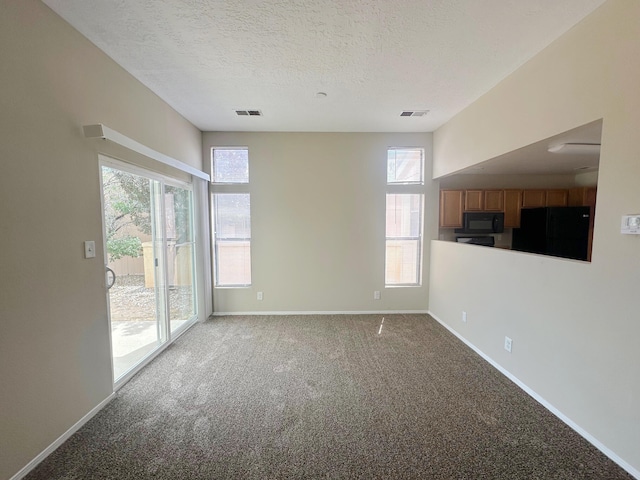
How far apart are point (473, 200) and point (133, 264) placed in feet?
15.1

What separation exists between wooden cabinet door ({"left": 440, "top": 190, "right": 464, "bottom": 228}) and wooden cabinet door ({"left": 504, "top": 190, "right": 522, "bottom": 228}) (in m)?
0.69

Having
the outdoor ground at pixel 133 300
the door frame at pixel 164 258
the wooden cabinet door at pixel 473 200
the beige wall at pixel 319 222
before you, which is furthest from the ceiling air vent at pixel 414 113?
the outdoor ground at pixel 133 300

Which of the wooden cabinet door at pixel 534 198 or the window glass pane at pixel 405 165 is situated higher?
the window glass pane at pixel 405 165

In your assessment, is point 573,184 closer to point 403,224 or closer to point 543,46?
point 403,224

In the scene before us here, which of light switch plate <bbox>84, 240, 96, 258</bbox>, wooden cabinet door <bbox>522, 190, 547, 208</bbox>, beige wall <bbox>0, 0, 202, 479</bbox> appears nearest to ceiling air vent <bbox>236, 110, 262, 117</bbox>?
beige wall <bbox>0, 0, 202, 479</bbox>

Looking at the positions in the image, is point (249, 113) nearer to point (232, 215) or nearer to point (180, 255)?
point (232, 215)

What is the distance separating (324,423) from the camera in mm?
1990

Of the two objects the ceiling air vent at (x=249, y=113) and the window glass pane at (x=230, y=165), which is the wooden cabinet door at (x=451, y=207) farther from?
the window glass pane at (x=230, y=165)

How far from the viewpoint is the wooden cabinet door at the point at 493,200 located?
13.5 ft

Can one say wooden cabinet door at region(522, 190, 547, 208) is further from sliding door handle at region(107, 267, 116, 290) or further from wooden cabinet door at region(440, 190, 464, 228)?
sliding door handle at region(107, 267, 116, 290)

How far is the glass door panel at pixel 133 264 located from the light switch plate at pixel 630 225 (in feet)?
12.0

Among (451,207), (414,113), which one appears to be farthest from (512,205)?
(414,113)

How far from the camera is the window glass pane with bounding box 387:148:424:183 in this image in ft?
14.1

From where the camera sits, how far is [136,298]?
2.79 m
